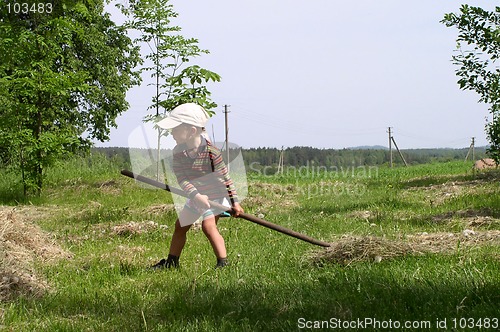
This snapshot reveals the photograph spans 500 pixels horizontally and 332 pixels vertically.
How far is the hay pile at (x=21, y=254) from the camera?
476cm

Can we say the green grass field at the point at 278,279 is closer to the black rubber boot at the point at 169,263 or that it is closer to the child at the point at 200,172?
the black rubber boot at the point at 169,263

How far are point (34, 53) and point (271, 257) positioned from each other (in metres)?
9.80

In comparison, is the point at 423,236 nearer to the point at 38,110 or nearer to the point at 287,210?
the point at 287,210

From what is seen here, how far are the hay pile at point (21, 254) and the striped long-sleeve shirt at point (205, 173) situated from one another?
5.57ft

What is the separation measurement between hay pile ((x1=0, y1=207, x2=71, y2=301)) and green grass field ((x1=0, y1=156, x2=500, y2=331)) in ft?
0.46

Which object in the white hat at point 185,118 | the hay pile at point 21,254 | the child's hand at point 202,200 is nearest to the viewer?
the hay pile at point 21,254

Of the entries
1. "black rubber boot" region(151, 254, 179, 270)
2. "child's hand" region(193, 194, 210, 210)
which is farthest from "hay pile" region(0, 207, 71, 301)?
"child's hand" region(193, 194, 210, 210)

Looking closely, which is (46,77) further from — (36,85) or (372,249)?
(372,249)

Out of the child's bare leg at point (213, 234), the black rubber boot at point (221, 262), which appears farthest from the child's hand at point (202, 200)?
the black rubber boot at point (221, 262)

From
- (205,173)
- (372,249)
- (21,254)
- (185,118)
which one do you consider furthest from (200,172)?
(21,254)

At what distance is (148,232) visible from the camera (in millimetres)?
8172

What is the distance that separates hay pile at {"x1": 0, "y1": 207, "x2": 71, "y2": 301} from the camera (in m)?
4.76

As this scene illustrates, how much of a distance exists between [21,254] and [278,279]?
9.90 ft

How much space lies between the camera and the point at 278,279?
489 cm
